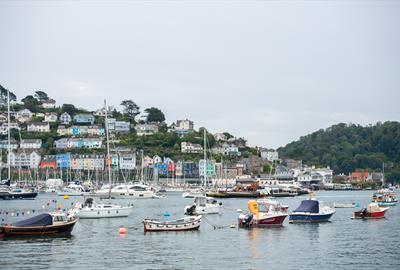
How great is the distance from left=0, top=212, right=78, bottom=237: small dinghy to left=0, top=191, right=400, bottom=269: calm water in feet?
5.01

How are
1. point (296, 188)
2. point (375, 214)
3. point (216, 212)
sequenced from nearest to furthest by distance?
point (375, 214) < point (216, 212) < point (296, 188)

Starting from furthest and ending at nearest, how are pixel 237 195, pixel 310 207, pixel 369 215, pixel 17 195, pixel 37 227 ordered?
pixel 237 195, pixel 17 195, pixel 369 215, pixel 310 207, pixel 37 227

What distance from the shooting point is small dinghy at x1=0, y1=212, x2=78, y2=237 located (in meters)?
58.2

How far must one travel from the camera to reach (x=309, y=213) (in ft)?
241

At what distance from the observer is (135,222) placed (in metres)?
75.4

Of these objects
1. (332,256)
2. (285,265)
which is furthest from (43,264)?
(332,256)

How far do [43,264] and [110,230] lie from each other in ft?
68.5

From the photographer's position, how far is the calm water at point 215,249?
46000 mm

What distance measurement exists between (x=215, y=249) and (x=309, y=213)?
22920mm

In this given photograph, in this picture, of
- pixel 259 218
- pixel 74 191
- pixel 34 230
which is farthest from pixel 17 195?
pixel 34 230

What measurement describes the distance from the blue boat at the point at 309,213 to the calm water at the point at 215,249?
5.94 ft

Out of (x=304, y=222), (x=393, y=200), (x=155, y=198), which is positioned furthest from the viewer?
(x=155, y=198)

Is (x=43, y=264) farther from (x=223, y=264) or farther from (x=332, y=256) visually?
(x=332, y=256)

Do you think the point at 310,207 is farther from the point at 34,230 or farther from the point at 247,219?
the point at 34,230
